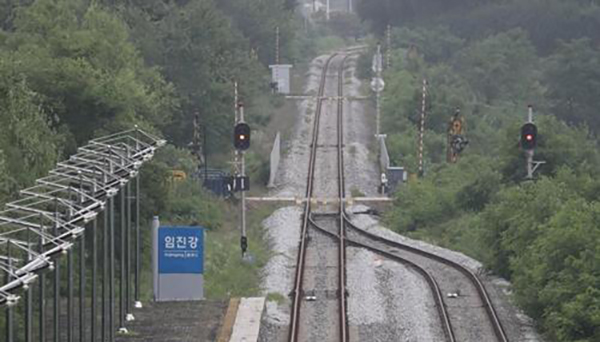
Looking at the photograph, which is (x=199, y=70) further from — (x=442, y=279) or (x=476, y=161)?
(x=442, y=279)

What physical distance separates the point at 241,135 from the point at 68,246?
15.1 m

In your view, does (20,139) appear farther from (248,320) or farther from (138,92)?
(138,92)

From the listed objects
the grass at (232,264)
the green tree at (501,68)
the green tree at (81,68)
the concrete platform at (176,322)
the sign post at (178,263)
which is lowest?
the grass at (232,264)

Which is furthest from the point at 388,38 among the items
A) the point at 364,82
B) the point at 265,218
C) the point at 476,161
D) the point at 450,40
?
the point at 265,218

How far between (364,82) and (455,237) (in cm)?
3882

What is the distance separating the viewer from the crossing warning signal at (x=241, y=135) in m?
29.4

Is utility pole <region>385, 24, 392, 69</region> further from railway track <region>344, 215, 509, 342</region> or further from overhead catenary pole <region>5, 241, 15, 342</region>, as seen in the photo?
overhead catenary pole <region>5, 241, 15, 342</region>

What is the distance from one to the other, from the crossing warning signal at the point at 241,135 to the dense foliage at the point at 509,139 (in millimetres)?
5588

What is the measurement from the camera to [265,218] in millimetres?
35938

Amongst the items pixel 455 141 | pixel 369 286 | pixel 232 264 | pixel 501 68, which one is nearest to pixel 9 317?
pixel 369 286

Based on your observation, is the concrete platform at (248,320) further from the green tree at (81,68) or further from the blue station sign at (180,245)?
the green tree at (81,68)

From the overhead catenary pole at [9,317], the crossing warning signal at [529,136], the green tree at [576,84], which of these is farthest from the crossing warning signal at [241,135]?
the green tree at [576,84]

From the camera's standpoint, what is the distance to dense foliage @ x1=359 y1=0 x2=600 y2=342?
22.1 m

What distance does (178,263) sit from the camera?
2333 centimetres
